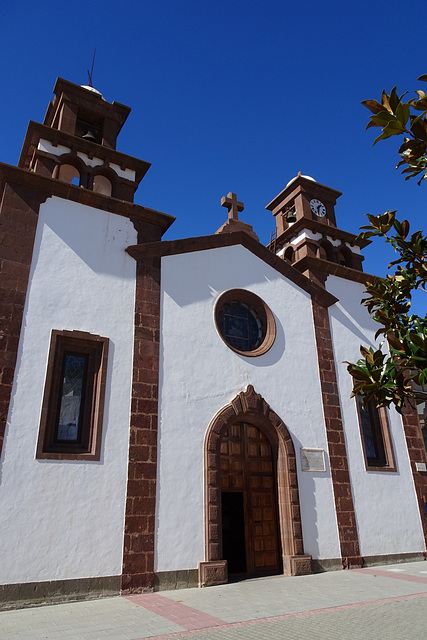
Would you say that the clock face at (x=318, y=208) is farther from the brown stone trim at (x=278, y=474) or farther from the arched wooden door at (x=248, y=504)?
the arched wooden door at (x=248, y=504)

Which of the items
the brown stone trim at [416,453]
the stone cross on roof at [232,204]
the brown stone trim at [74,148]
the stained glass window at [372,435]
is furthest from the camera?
the stone cross on roof at [232,204]

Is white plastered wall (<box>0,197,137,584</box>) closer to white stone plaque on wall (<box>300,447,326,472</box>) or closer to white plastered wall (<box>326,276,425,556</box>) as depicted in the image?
white stone plaque on wall (<box>300,447,326,472</box>)

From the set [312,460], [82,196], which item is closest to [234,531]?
[312,460]

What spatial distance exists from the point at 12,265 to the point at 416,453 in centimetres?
1122

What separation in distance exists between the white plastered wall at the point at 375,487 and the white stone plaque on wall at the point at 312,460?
925 mm

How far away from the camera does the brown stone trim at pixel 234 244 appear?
10758 millimetres

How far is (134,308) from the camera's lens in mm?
10039

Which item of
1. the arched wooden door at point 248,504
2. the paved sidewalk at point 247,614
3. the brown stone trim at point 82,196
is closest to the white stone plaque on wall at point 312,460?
the arched wooden door at point 248,504

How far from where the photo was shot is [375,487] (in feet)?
38.3

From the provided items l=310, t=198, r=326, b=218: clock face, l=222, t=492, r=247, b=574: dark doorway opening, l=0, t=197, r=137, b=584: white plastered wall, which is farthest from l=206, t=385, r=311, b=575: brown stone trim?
l=310, t=198, r=326, b=218: clock face

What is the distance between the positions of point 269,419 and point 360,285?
6092 mm

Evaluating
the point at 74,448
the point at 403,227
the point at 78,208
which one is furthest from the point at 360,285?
the point at 403,227

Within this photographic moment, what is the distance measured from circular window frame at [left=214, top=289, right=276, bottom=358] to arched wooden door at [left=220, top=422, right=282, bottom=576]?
6.43 feet

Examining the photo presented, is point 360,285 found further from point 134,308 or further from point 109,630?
point 109,630
